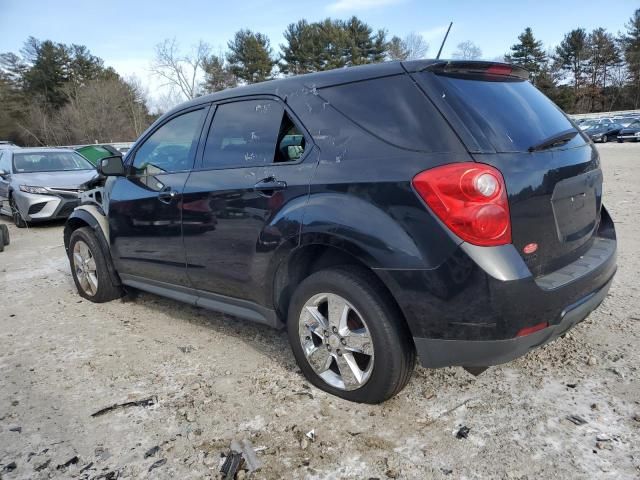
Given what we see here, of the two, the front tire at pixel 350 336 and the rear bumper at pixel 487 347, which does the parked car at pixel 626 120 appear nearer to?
the rear bumper at pixel 487 347

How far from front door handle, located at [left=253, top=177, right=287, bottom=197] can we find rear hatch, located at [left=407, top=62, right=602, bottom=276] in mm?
915

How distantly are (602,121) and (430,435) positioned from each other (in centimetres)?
3483

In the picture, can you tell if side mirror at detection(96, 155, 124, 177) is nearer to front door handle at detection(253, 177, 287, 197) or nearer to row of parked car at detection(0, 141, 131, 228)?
front door handle at detection(253, 177, 287, 197)

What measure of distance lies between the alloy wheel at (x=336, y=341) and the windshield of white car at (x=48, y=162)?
9113 mm

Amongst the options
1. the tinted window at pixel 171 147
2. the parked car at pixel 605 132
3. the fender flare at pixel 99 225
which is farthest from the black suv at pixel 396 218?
the parked car at pixel 605 132

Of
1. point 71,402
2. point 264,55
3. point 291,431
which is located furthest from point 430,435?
point 264,55

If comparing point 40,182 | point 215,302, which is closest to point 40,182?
point 40,182

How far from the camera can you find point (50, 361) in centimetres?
337

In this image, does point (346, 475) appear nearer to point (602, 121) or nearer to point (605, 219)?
point (605, 219)

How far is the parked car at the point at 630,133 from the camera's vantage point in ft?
89.5

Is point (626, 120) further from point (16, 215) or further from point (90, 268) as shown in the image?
point (90, 268)

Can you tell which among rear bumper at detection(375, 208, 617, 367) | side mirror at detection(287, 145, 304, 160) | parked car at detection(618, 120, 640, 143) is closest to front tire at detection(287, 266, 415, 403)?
rear bumper at detection(375, 208, 617, 367)

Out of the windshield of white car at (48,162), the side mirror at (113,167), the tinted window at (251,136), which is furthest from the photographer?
the windshield of white car at (48,162)

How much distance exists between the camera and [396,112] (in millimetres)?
2291
